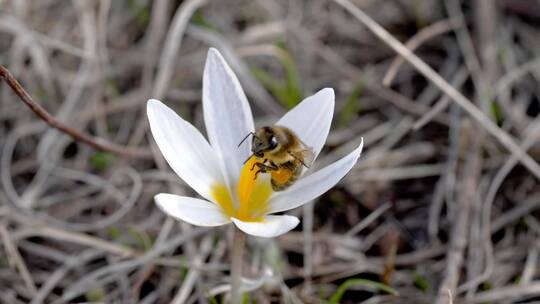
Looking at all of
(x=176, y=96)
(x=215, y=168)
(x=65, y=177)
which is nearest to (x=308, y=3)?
(x=176, y=96)

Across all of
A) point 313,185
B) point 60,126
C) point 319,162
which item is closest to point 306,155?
point 313,185

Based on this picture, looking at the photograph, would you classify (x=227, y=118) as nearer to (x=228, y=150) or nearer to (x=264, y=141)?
(x=228, y=150)

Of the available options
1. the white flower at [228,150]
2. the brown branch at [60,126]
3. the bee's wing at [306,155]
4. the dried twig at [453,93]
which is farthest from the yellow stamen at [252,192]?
the dried twig at [453,93]

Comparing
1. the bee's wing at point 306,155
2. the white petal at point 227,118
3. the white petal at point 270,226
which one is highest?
the white petal at point 227,118

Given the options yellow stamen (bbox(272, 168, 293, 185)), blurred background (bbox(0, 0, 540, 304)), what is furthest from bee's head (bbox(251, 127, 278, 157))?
blurred background (bbox(0, 0, 540, 304))

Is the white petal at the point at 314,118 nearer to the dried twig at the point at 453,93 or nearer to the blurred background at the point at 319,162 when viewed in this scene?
the blurred background at the point at 319,162

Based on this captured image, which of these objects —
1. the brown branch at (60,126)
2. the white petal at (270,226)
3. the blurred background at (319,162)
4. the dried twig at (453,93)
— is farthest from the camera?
the dried twig at (453,93)

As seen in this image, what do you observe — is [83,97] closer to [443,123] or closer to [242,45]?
[242,45]
